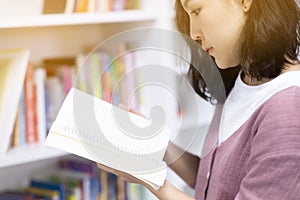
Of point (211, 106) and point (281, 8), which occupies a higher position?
point (281, 8)

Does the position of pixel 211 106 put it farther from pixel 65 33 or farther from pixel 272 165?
pixel 65 33

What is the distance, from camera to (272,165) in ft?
2.86

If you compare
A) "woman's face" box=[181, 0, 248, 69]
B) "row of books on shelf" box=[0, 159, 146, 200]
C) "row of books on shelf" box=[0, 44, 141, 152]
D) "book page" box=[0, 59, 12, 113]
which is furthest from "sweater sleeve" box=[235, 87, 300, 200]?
"book page" box=[0, 59, 12, 113]

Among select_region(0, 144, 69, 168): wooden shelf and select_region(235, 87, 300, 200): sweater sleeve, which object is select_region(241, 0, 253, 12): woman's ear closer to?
select_region(235, 87, 300, 200): sweater sleeve

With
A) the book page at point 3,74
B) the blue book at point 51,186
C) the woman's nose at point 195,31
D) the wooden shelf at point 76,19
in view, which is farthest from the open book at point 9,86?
the woman's nose at point 195,31

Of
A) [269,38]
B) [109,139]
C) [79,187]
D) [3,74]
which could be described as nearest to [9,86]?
[3,74]

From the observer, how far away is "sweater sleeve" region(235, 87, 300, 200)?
0.86 metres

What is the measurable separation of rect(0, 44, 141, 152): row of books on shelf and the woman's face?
0.34m

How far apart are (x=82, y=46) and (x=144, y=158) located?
774 mm

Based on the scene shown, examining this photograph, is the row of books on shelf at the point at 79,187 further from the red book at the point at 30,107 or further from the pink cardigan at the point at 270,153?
the pink cardigan at the point at 270,153

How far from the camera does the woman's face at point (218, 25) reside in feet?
3.13

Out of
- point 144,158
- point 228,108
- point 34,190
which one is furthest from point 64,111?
point 34,190

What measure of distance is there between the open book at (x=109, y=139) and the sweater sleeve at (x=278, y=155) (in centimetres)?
19

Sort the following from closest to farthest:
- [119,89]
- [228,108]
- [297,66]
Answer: [297,66]
[228,108]
[119,89]
